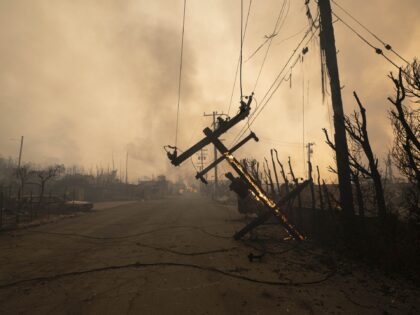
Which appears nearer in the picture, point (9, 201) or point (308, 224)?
point (308, 224)

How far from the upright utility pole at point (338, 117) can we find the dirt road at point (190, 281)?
6.90 feet

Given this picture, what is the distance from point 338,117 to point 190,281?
6726mm

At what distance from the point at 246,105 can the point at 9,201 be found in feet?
81.5

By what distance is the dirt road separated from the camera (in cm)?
479

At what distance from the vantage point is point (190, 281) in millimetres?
6105

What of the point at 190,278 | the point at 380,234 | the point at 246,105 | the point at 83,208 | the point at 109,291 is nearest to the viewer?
the point at 109,291

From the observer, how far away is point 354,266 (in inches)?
274

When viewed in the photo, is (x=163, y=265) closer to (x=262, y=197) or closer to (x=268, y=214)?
(x=268, y=214)

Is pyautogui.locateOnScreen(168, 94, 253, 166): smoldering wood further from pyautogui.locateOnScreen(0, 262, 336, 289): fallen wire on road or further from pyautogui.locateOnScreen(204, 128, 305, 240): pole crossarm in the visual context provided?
pyautogui.locateOnScreen(0, 262, 336, 289): fallen wire on road

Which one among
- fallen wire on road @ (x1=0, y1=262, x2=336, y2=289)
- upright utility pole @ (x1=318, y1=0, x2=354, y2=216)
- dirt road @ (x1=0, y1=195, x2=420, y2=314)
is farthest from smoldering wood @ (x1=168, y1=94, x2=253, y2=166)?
fallen wire on road @ (x1=0, y1=262, x2=336, y2=289)

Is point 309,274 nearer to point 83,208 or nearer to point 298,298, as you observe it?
point 298,298

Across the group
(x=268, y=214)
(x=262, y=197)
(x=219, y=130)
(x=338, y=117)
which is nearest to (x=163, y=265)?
(x=268, y=214)

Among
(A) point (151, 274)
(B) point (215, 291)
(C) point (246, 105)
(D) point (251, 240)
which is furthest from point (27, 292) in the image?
(C) point (246, 105)

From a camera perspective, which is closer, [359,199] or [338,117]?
[359,199]
